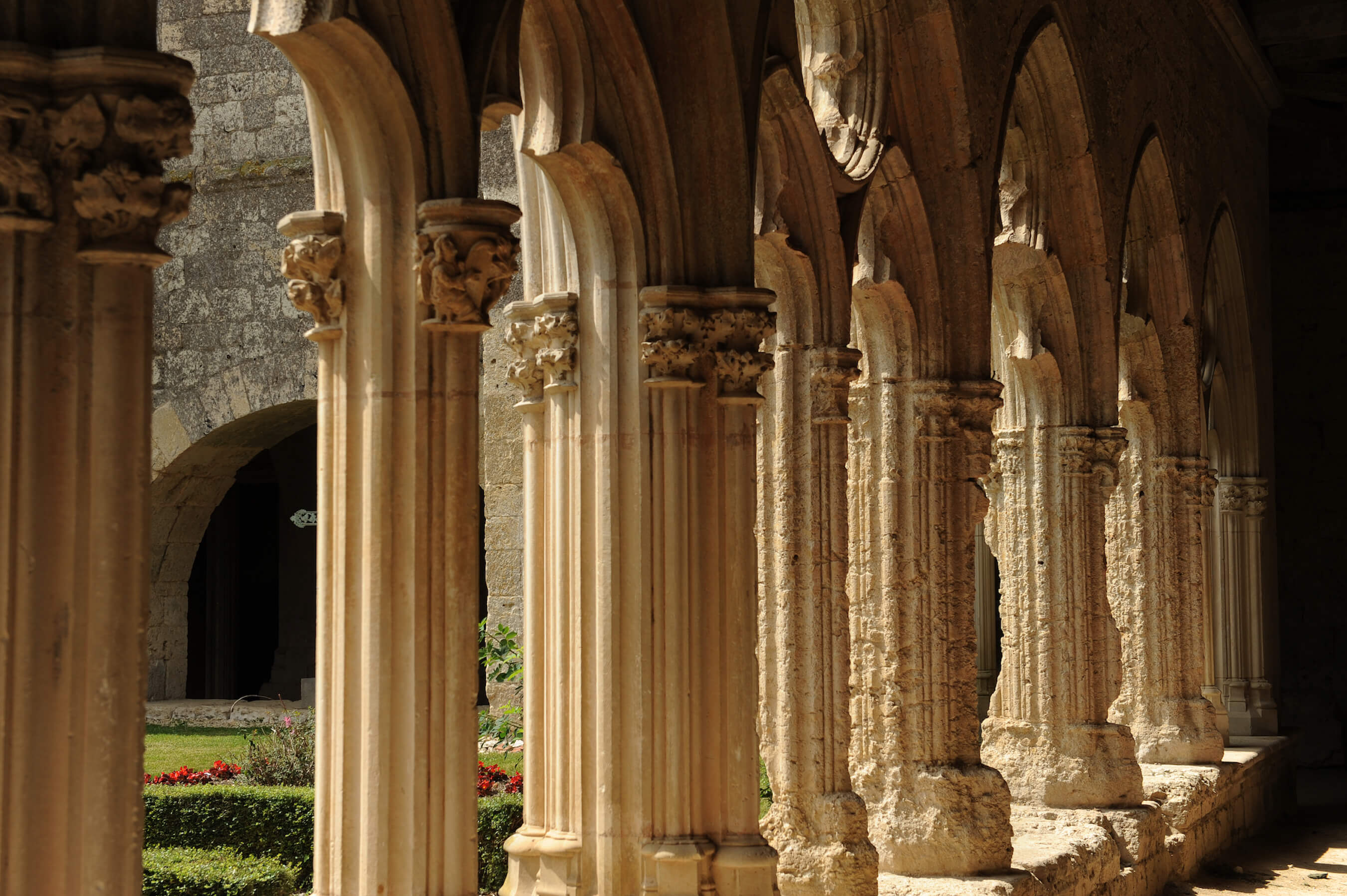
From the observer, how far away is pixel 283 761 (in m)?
8.11

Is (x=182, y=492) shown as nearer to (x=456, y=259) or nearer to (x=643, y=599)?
(x=643, y=599)

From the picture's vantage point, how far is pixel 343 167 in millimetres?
3469

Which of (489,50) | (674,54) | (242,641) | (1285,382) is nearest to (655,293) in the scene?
(674,54)

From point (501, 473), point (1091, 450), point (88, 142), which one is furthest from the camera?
point (501, 473)

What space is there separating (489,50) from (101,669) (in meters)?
1.63

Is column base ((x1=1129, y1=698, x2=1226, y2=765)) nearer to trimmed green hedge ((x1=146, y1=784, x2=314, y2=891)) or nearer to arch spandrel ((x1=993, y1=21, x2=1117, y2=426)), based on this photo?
arch spandrel ((x1=993, y1=21, x2=1117, y2=426))

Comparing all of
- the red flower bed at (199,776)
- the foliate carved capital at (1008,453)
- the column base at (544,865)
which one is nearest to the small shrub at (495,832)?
the red flower bed at (199,776)

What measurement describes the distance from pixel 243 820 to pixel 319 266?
4.55 meters

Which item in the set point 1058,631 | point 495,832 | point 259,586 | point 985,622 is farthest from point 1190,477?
point 259,586

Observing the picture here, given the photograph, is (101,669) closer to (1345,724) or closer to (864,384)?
(864,384)

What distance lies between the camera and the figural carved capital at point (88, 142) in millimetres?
2473

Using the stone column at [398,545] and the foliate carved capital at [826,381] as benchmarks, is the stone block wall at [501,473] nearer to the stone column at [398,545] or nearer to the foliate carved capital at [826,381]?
the foliate carved capital at [826,381]

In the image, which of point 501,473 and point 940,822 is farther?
point 501,473

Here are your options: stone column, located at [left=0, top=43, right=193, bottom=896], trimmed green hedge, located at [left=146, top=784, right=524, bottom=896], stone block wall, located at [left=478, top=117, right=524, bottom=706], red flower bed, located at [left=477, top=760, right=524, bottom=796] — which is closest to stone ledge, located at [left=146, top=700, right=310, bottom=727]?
stone block wall, located at [left=478, top=117, right=524, bottom=706]
